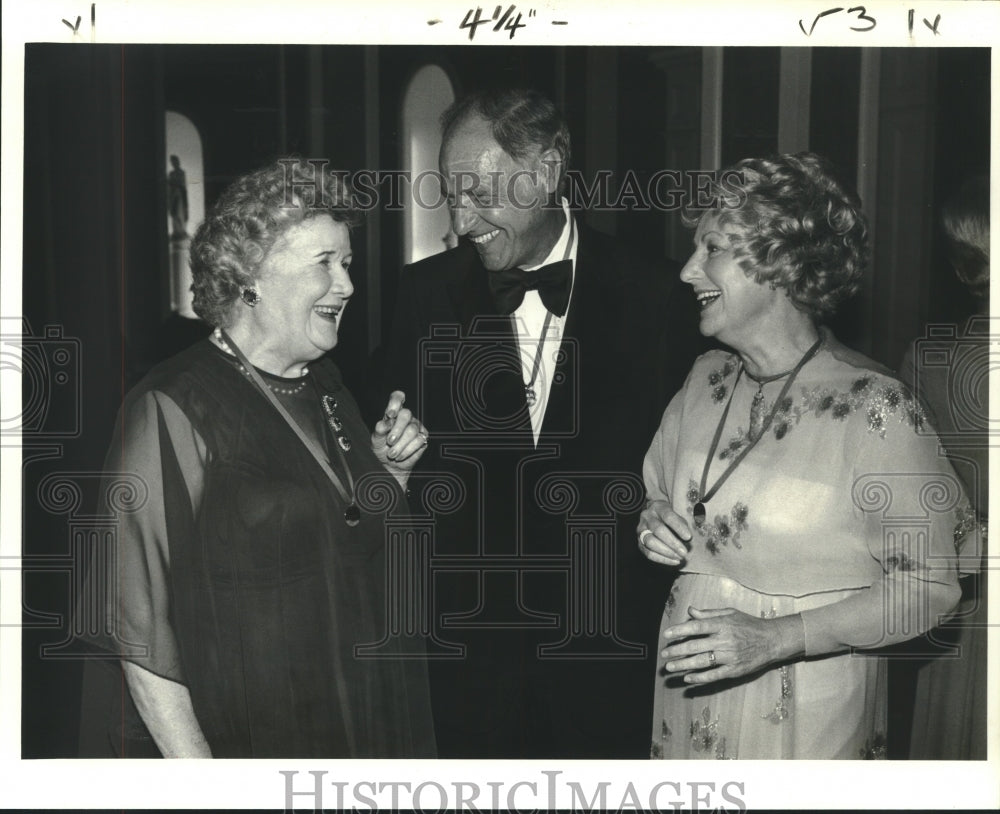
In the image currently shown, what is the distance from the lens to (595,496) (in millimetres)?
3242

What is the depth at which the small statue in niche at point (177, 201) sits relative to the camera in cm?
321

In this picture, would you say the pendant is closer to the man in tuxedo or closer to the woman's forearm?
the man in tuxedo

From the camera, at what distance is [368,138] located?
3217 mm

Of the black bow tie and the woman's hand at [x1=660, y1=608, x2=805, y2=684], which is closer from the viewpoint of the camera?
the woman's hand at [x1=660, y1=608, x2=805, y2=684]

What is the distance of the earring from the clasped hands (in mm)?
1222

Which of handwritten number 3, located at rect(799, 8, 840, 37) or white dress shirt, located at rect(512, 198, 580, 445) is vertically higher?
handwritten number 3, located at rect(799, 8, 840, 37)

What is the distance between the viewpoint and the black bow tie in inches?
127

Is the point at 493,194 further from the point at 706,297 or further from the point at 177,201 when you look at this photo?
the point at 177,201

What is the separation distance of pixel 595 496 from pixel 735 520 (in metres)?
0.39

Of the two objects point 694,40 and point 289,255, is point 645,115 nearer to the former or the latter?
point 694,40

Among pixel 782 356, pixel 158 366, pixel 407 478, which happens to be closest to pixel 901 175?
pixel 782 356
